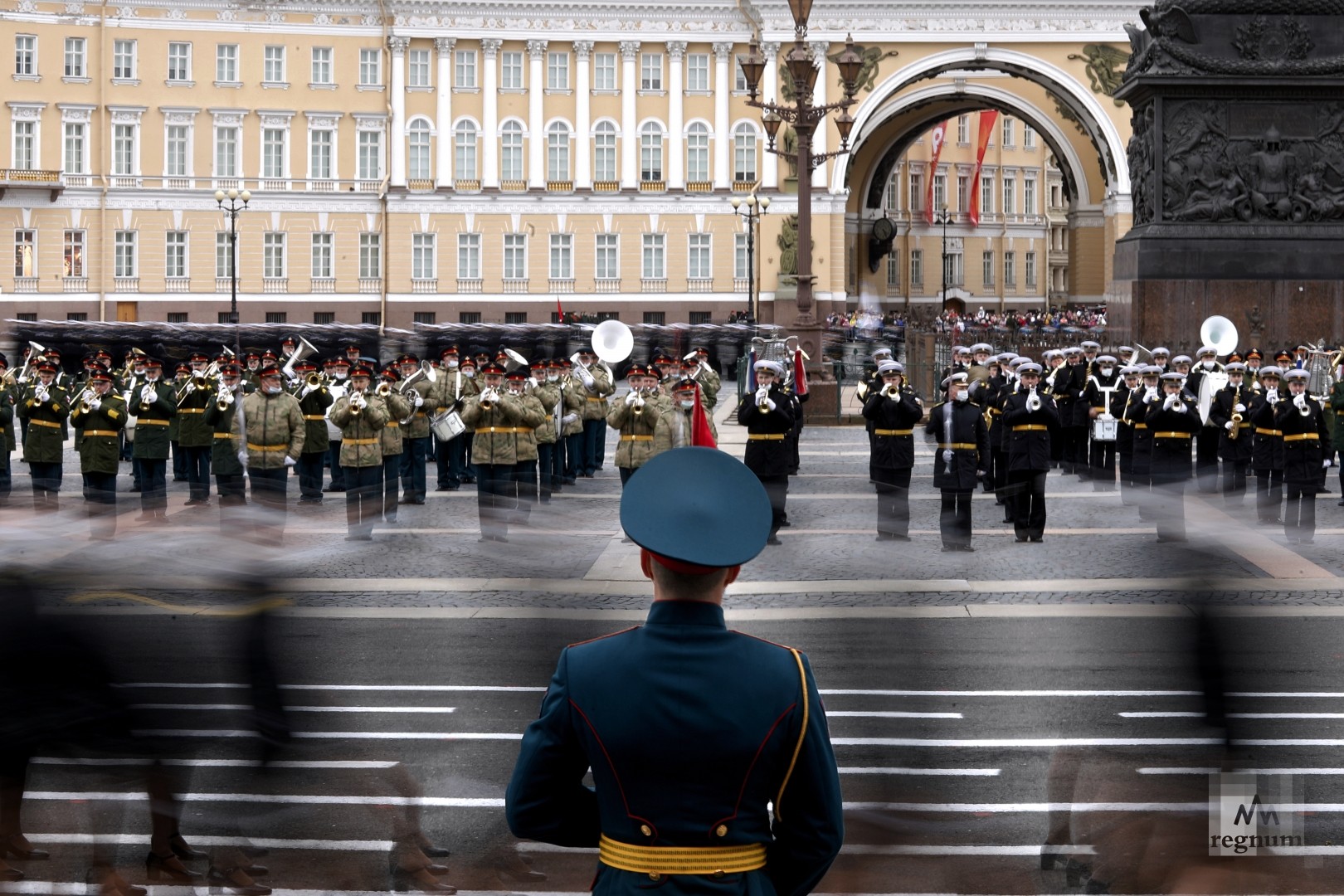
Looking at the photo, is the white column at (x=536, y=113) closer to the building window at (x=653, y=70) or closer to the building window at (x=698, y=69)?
the building window at (x=653, y=70)

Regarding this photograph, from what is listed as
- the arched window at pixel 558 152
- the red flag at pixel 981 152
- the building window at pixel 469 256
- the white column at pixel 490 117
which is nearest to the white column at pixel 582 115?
the arched window at pixel 558 152

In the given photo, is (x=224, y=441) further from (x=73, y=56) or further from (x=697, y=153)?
(x=697, y=153)

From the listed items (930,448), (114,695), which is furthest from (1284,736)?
(930,448)

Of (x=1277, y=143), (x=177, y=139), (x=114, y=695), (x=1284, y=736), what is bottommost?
(x=1284, y=736)

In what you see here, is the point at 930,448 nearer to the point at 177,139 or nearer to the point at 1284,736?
the point at 1284,736

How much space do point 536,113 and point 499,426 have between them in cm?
5063

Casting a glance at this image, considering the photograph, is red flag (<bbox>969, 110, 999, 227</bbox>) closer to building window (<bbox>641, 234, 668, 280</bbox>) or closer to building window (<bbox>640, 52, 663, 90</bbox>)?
building window (<bbox>640, 52, 663, 90</bbox>)

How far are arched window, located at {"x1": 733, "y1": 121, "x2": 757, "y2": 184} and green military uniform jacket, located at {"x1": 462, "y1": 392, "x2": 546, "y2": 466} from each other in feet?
167

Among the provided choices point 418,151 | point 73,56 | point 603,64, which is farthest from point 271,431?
point 603,64

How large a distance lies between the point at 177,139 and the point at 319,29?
6.94 meters

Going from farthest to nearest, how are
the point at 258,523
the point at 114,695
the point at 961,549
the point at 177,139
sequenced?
the point at 177,139 → the point at 961,549 → the point at 258,523 → the point at 114,695

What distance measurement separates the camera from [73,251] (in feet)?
220

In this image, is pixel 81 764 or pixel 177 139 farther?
pixel 177 139

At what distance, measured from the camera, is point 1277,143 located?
27562 millimetres
